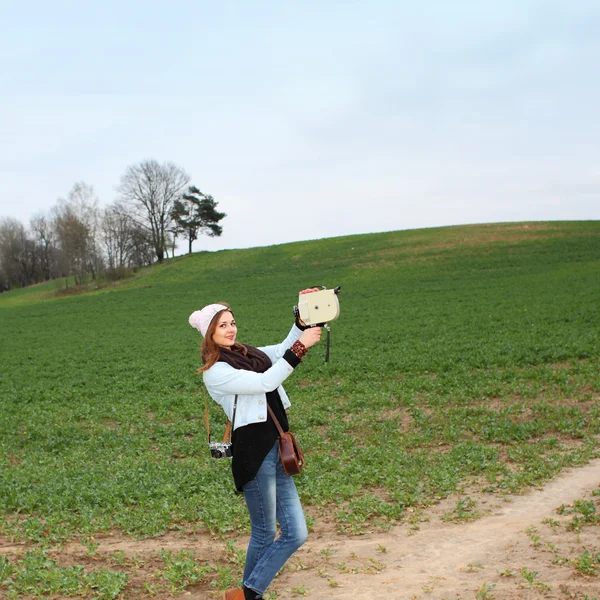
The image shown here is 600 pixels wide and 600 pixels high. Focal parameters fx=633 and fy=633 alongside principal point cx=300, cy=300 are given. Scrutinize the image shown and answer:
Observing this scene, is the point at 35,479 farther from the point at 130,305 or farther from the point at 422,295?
the point at 130,305

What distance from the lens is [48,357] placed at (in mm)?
24969

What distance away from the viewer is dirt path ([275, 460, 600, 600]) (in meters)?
5.29

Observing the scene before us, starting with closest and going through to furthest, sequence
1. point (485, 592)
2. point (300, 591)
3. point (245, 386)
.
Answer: point (245, 386) < point (485, 592) < point (300, 591)

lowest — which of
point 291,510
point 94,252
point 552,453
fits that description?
point 552,453

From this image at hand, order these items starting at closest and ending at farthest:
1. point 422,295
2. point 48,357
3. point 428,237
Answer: point 48,357, point 422,295, point 428,237

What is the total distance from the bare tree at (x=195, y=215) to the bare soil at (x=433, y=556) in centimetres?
7262

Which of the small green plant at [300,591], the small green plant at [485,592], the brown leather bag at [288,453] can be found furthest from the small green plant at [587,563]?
the brown leather bag at [288,453]

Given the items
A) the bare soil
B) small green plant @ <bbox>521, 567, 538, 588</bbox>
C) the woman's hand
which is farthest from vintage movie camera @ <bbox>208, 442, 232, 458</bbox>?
small green plant @ <bbox>521, 567, 538, 588</bbox>

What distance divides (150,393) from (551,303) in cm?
1655

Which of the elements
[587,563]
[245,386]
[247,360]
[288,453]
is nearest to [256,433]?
[288,453]

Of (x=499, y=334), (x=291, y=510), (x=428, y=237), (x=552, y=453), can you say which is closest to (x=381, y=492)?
(x=552, y=453)

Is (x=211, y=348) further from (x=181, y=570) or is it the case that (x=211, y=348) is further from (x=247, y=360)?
(x=181, y=570)

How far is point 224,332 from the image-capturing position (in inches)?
180

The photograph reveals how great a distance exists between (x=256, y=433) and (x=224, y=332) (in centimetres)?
75
